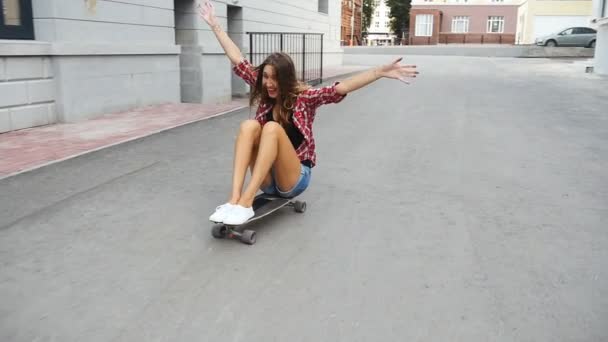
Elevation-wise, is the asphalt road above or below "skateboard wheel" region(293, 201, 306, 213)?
below

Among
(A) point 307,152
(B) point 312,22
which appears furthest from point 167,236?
(B) point 312,22

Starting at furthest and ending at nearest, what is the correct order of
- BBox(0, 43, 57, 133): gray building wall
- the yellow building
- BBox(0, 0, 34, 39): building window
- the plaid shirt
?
the yellow building, BBox(0, 0, 34, 39): building window, BBox(0, 43, 57, 133): gray building wall, the plaid shirt

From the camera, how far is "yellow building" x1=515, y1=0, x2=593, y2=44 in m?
48.2

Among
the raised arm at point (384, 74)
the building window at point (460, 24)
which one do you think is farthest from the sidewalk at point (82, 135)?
the building window at point (460, 24)

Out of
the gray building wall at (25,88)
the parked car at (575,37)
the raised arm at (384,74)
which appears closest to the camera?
the raised arm at (384,74)

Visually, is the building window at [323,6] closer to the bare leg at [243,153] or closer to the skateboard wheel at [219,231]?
the bare leg at [243,153]

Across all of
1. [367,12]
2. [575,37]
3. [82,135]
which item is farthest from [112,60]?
[367,12]

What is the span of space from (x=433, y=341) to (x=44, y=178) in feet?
15.0

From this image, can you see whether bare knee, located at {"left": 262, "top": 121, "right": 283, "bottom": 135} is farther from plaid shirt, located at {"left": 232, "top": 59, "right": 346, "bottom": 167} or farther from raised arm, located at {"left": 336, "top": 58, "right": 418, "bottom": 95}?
raised arm, located at {"left": 336, "top": 58, "right": 418, "bottom": 95}

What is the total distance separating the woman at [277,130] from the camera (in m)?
4.16

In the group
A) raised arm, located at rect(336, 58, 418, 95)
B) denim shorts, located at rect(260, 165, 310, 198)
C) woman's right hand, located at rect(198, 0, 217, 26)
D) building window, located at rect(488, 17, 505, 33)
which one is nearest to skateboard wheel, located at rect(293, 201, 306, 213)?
denim shorts, located at rect(260, 165, 310, 198)

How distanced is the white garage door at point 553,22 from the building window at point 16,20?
48.2 metres

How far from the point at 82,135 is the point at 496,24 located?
6111 cm

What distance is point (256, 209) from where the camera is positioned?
4.49 m
